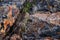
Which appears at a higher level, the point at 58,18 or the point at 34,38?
the point at 58,18

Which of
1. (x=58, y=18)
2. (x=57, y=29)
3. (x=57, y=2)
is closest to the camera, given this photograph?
(x=57, y=29)

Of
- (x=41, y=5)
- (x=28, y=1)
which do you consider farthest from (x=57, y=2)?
(x=28, y=1)

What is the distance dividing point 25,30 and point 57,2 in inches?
47.7

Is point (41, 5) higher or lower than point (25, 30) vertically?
higher

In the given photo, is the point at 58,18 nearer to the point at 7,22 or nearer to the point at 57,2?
the point at 57,2

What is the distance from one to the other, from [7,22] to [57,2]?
146 cm

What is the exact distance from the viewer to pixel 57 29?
3.80 meters

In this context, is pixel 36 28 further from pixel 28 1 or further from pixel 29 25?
pixel 28 1

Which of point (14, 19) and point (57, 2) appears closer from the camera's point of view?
point (14, 19)

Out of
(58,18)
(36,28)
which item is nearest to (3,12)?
(36,28)

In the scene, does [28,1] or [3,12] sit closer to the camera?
[3,12]

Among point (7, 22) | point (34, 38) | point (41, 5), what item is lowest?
point (34, 38)

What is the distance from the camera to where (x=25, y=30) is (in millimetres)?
3988

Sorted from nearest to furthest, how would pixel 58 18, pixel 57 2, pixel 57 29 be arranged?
pixel 57 29, pixel 58 18, pixel 57 2
